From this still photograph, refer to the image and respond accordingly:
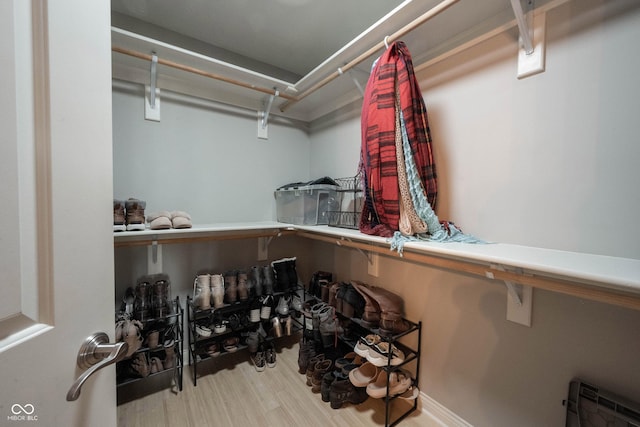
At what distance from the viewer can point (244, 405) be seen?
4.45ft

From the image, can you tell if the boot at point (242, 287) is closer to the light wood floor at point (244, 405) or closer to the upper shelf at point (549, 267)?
the light wood floor at point (244, 405)

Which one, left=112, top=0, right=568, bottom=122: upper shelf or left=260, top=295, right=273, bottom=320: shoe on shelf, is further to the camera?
left=260, top=295, right=273, bottom=320: shoe on shelf

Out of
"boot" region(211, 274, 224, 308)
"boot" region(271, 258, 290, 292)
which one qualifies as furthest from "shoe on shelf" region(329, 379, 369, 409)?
"boot" region(211, 274, 224, 308)

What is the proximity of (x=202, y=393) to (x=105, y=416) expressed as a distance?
1218 millimetres

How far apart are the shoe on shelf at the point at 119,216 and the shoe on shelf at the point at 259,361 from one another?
44.9 inches

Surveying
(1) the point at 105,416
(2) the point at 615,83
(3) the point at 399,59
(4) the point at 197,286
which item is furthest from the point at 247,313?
(2) the point at 615,83

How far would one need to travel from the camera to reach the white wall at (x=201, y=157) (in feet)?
4.91

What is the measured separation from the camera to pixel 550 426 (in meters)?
0.91

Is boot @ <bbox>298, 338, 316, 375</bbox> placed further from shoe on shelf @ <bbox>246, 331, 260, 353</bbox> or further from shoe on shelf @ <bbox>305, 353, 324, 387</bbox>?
shoe on shelf @ <bbox>246, 331, 260, 353</bbox>

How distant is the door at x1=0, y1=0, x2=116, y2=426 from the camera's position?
0.31m

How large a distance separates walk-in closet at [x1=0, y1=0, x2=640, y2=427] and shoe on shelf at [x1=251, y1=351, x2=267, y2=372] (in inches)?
1.4

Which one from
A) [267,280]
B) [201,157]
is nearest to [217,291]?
[267,280]

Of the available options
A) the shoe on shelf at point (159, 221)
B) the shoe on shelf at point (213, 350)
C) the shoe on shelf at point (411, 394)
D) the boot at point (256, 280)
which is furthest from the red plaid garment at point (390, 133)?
the shoe on shelf at point (213, 350)

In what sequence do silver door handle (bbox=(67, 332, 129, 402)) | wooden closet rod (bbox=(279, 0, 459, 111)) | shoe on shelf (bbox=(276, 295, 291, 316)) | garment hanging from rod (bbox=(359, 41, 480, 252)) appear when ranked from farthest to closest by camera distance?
shoe on shelf (bbox=(276, 295, 291, 316)), garment hanging from rod (bbox=(359, 41, 480, 252)), wooden closet rod (bbox=(279, 0, 459, 111)), silver door handle (bbox=(67, 332, 129, 402))
